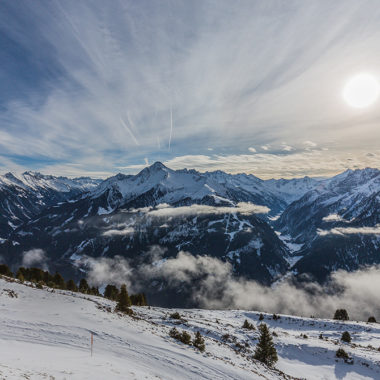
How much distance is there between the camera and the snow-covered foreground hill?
Result: 1472 cm

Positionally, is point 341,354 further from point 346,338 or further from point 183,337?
point 183,337

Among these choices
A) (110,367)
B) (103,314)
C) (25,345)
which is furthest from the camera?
(103,314)

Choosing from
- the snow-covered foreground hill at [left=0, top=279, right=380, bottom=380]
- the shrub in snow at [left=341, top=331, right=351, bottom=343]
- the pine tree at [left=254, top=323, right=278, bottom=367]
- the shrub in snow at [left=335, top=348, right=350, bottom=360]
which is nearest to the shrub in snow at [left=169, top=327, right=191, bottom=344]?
the snow-covered foreground hill at [left=0, top=279, right=380, bottom=380]

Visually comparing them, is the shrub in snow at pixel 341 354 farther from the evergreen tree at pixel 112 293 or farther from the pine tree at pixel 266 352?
the evergreen tree at pixel 112 293

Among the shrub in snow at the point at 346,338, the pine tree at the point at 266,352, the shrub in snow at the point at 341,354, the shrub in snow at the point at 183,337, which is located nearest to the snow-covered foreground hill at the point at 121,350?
the shrub in snow at the point at 341,354

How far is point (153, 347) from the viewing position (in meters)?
22.1

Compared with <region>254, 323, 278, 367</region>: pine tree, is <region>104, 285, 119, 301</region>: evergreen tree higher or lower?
lower

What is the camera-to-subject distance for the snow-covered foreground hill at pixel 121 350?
1472 centimetres

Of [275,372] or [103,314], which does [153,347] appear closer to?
[103,314]

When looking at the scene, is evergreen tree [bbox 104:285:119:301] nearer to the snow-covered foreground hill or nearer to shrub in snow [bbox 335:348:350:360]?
the snow-covered foreground hill

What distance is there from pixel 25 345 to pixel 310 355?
35.9m

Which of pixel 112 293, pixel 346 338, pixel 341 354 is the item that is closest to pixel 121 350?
pixel 341 354

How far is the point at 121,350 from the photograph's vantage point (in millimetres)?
19922

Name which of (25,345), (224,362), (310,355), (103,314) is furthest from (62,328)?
(310,355)
